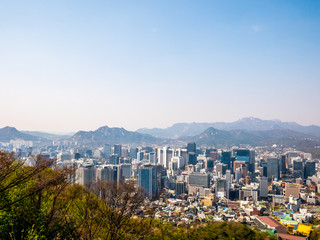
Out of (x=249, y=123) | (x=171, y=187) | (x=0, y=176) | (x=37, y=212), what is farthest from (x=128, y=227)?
(x=249, y=123)

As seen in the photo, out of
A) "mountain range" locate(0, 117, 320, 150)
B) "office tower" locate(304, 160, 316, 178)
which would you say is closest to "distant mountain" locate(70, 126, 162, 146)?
"mountain range" locate(0, 117, 320, 150)

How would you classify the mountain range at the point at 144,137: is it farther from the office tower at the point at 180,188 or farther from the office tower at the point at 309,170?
the office tower at the point at 180,188

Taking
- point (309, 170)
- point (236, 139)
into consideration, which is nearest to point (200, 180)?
point (309, 170)

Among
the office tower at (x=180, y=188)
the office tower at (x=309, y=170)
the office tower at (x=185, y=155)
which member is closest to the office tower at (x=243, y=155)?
the office tower at (x=185, y=155)

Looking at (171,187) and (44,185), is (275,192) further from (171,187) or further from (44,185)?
(44,185)

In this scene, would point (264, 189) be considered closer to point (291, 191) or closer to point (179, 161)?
point (291, 191)
